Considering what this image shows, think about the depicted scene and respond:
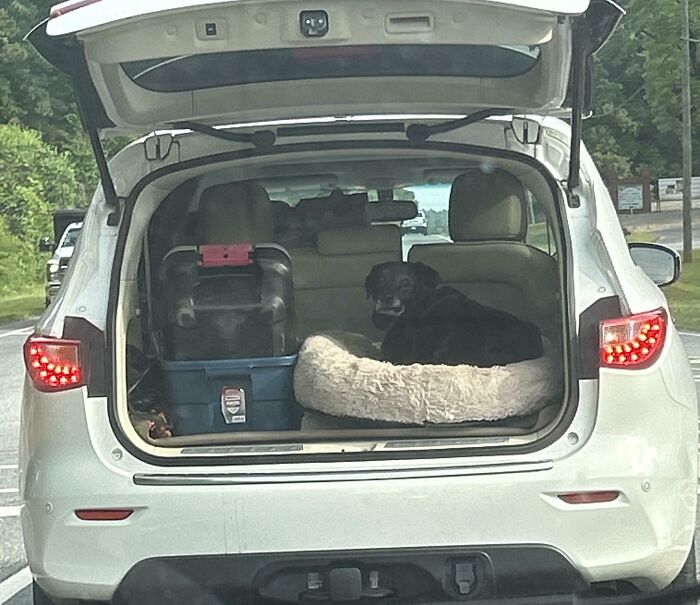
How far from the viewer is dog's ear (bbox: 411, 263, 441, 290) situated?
16.0 feet

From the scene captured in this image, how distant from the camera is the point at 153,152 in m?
4.00

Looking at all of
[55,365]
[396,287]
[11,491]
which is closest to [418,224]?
[396,287]

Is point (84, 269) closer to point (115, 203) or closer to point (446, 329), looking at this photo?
point (115, 203)

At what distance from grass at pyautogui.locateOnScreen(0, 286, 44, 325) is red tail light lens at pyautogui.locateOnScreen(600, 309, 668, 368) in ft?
61.8

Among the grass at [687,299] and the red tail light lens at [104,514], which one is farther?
the grass at [687,299]

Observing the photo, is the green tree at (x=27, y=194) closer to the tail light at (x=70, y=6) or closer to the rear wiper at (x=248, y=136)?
the rear wiper at (x=248, y=136)

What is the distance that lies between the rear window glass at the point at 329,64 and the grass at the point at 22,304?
59.1 ft

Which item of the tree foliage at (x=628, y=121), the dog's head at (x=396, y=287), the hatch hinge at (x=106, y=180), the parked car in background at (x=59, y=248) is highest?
the tree foliage at (x=628, y=121)

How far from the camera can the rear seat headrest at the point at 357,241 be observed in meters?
5.12

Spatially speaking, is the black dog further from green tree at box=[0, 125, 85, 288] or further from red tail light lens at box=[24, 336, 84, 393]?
green tree at box=[0, 125, 85, 288]

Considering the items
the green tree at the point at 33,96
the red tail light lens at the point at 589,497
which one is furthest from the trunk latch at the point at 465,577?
the green tree at the point at 33,96

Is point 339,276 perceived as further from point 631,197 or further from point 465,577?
point 631,197

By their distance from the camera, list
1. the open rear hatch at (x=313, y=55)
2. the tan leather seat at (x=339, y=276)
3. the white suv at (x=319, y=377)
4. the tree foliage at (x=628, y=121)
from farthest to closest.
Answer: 1. the tree foliage at (x=628, y=121)
2. the tan leather seat at (x=339, y=276)
3. the white suv at (x=319, y=377)
4. the open rear hatch at (x=313, y=55)

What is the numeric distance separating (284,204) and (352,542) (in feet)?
8.38
